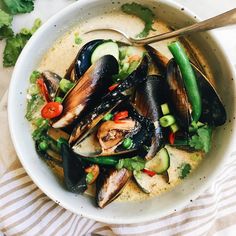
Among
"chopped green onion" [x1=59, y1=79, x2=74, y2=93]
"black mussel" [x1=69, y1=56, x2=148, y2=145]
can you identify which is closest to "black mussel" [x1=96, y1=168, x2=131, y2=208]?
"black mussel" [x1=69, y1=56, x2=148, y2=145]

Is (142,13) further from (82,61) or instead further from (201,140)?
(201,140)

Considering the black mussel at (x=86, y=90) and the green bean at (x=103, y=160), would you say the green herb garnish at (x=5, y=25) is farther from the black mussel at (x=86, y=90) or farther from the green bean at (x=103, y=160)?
the green bean at (x=103, y=160)

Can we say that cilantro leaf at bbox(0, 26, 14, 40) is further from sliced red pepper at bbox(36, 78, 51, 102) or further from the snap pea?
the snap pea

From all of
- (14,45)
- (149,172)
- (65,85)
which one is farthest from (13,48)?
(149,172)

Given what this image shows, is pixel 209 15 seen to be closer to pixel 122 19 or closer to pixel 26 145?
pixel 122 19

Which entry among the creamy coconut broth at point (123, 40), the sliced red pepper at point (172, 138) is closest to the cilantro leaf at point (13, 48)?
the creamy coconut broth at point (123, 40)
